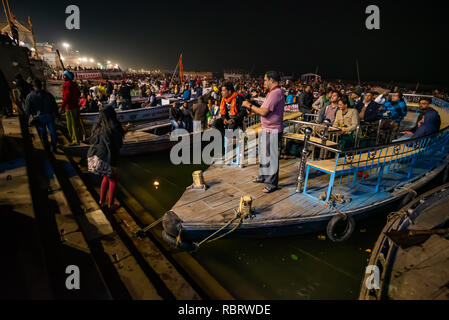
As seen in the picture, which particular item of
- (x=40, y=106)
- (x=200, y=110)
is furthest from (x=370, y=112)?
(x=40, y=106)

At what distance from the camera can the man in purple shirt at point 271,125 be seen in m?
4.41

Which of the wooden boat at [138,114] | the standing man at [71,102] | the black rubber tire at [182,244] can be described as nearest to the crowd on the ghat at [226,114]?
the standing man at [71,102]

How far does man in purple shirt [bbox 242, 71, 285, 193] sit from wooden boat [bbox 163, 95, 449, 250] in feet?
1.64

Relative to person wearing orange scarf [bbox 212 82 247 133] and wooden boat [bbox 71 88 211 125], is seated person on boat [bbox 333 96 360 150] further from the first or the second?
wooden boat [bbox 71 88 211 125]

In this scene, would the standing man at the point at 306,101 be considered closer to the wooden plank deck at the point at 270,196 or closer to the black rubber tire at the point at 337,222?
the wooden plank deck at the point at 270,196

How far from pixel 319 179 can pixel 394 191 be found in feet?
5.87

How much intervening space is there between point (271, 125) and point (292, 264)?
9.60 feet

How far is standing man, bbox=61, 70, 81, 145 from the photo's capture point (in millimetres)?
7160

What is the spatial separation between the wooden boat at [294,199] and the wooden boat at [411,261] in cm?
73

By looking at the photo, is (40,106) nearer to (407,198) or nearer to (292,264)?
(292,264)

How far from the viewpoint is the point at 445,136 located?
8312 millimetres
